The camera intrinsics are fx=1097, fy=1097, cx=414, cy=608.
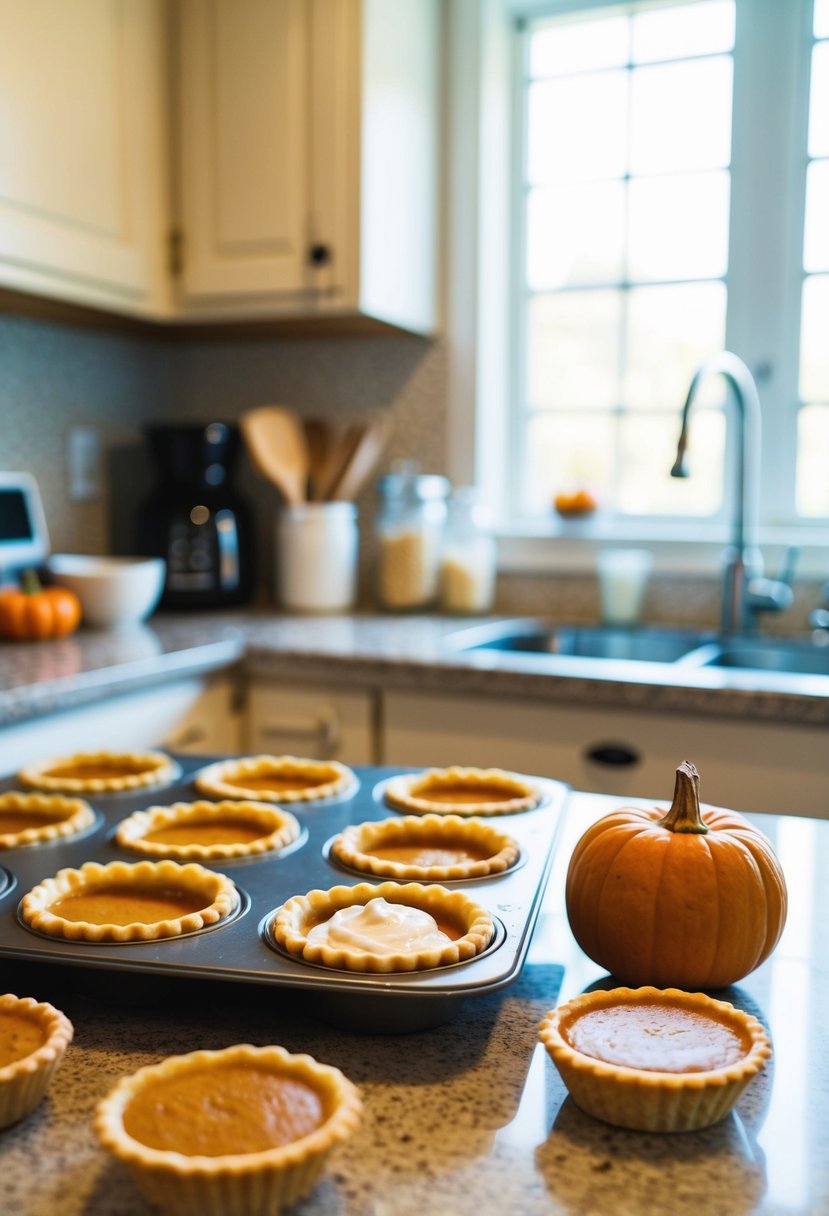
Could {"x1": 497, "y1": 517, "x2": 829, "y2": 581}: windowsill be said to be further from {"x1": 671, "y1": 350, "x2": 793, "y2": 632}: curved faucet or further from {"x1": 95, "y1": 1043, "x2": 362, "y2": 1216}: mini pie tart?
{"x1": 95, "y1": 1043, "x2": 362, "y2": 1216}: mini pie tart

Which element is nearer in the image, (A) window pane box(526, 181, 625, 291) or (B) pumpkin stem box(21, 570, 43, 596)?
(B) pumpkin stem box(21, 570, 43, 596)

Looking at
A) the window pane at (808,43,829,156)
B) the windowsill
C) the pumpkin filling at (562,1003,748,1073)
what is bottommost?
the pumpkin filling at (562,1003,748,1073)

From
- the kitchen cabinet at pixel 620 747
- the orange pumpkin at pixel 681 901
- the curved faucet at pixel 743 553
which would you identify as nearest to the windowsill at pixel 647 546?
the curved faucet at pixel 743 553

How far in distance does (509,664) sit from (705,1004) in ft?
3.84

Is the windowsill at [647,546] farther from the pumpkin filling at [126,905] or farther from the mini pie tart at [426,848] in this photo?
the pumpkin filling at [126,905]

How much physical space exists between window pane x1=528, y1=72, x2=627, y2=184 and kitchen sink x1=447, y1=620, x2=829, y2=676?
110cm

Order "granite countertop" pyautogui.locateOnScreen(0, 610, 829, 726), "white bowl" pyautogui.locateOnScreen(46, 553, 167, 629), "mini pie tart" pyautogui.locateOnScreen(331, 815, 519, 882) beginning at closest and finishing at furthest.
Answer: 1. "mini pie tart" pyautogui.locateOnScreen(331, 815, 519, 882)
2. "granite countertop" pyautogui.locateOnScreen(0, 610, 829, 726)
3. "white bowl" pyautogui.locateOnScreen(46, 553, 167, 629)

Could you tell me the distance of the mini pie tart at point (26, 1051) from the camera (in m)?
0.59

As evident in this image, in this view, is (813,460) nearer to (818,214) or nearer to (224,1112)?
(818,214)

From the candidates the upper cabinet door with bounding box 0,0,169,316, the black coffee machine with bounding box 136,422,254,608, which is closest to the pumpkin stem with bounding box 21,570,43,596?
the black coffee machine with bounding box 136,422,254,608

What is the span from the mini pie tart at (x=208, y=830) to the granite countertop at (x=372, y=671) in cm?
64

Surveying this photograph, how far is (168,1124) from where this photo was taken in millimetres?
558

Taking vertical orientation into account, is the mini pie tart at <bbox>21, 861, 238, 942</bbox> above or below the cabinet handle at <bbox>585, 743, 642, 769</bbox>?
above

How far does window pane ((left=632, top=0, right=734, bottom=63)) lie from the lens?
2.43m
